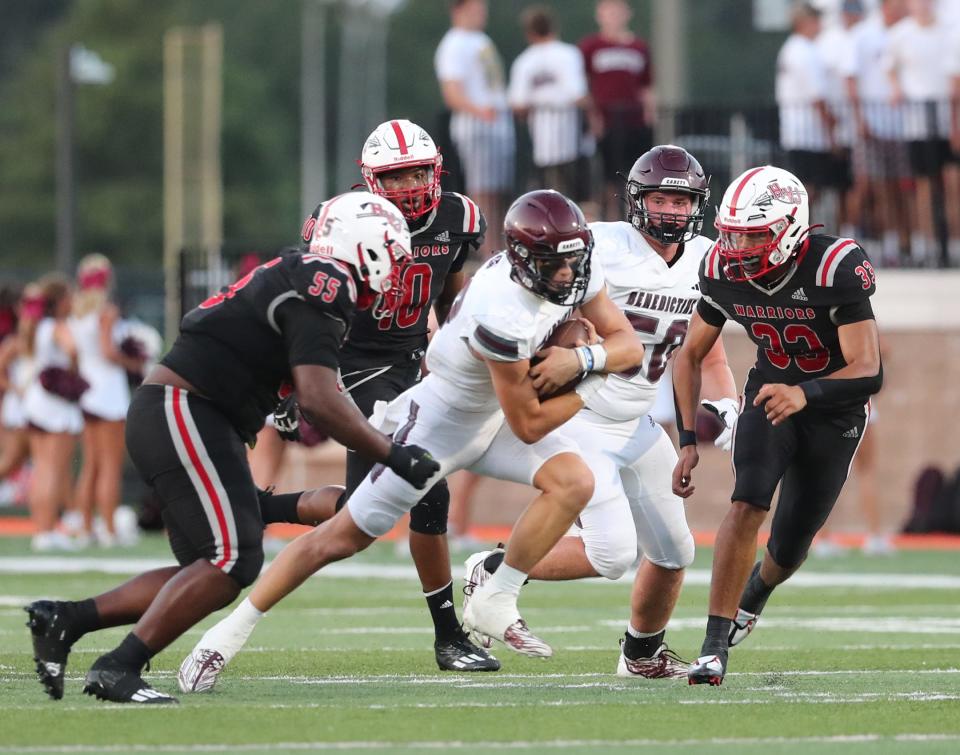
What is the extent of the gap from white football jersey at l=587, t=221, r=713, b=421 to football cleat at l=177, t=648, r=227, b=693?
1.69m

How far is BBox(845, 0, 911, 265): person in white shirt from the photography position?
50.3 feet

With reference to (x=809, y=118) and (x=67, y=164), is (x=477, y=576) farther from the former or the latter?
(x=67, y=164)

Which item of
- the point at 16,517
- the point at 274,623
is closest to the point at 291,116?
the point at 16,517

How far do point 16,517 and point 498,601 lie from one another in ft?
39.6

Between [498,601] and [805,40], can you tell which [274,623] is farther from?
[805,40]

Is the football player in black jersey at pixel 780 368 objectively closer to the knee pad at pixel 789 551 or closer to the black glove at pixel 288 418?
the knee pad at pixel 789 551

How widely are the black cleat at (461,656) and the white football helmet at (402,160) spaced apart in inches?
64.6

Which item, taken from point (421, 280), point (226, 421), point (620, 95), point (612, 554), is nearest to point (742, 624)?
point (612, 554)

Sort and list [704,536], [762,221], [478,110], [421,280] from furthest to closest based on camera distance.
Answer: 1. [704,536]
2. [478,110]
3. [421,280]
4. [762,221]

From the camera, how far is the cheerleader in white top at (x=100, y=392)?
13914 mm

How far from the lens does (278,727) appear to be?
570 centimetres

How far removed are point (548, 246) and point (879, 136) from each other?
9.43 meters

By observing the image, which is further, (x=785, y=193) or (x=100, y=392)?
(x=100, y=392)

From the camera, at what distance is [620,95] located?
50.4 feet
